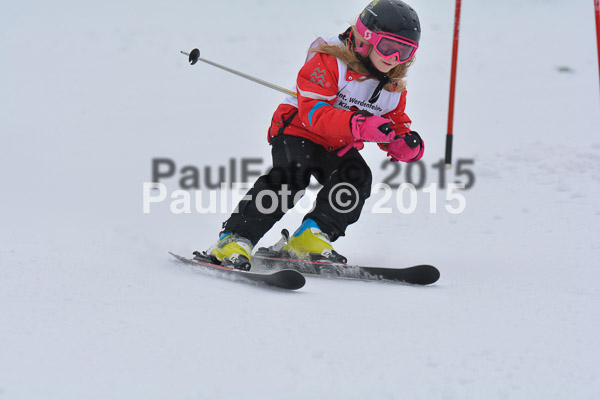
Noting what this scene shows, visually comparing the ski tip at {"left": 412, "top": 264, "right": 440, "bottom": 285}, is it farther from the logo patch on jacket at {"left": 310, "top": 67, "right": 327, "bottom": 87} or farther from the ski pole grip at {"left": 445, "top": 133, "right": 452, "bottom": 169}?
the ski pole grip at {"left": 445, "top": 133, "right": 452, "bottom": 169}

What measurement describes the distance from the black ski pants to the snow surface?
1.33 feet

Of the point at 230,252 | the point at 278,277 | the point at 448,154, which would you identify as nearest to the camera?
the point at 278,277

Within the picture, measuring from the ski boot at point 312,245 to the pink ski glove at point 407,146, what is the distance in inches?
22.0

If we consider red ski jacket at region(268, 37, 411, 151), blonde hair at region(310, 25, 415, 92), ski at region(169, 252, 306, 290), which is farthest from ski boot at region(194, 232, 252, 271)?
blonde hair at region(310, 25, 415, 92)

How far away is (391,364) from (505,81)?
809cm

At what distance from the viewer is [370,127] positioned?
3020mm

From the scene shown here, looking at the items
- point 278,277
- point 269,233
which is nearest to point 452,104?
point 269,233

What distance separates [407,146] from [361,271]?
616mm

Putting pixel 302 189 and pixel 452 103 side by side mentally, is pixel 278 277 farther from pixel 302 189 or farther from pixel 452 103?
pixel 452 103

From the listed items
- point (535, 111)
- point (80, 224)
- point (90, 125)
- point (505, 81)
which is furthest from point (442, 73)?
point (80, 224)

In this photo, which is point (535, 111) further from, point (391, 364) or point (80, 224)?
point (391, 364)

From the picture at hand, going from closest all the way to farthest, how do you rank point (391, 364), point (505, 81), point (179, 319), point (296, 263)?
1. point (391, 364)
2. point (179, 319)
3. point (296, 263)
4. point (505, 81)

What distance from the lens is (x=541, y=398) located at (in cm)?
176

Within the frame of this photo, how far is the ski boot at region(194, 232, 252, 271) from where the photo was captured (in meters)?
3.19
